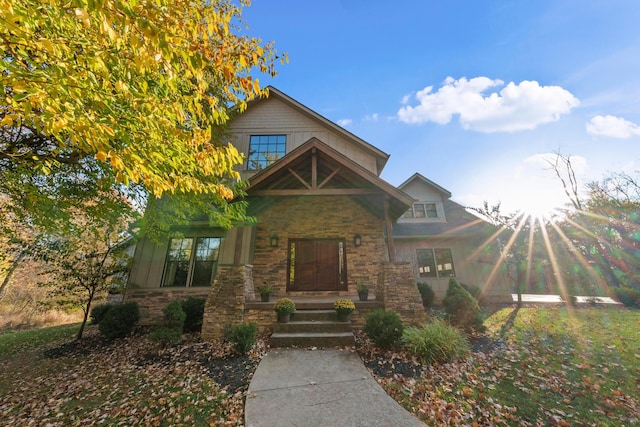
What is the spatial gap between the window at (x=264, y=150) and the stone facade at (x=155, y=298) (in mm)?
5627

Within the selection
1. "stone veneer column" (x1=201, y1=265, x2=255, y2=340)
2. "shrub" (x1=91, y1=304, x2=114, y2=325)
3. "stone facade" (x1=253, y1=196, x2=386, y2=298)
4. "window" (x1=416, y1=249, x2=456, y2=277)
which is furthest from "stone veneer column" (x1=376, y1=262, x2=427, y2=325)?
"shrub" (x1=91, y1=304, x2=114, y2=325)

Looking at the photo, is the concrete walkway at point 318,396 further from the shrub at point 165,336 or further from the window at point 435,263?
the window at point 435,263

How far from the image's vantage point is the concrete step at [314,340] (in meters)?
5.72

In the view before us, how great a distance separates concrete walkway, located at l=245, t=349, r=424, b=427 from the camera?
3178mm

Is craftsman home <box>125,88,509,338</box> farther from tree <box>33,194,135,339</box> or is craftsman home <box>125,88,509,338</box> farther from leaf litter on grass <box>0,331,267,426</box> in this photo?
leaf litter on grass <box>0,331,267,426</box>

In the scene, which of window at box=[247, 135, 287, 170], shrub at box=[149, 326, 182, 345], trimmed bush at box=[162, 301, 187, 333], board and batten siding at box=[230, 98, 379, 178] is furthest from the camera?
board and batten siding at box=[230, 98, 379, 178]

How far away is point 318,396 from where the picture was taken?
3.71 metres

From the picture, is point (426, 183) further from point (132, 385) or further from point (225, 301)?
point (132, 385)

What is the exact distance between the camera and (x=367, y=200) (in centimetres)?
986

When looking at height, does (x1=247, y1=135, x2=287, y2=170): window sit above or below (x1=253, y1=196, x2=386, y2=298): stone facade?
above

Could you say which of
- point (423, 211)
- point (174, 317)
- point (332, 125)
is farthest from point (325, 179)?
point (423, 211)

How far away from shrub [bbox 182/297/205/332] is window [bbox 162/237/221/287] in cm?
156

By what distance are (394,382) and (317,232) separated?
6028 millimetres

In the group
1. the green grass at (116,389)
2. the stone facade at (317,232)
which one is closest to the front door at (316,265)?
the stone facade at (317,232)
